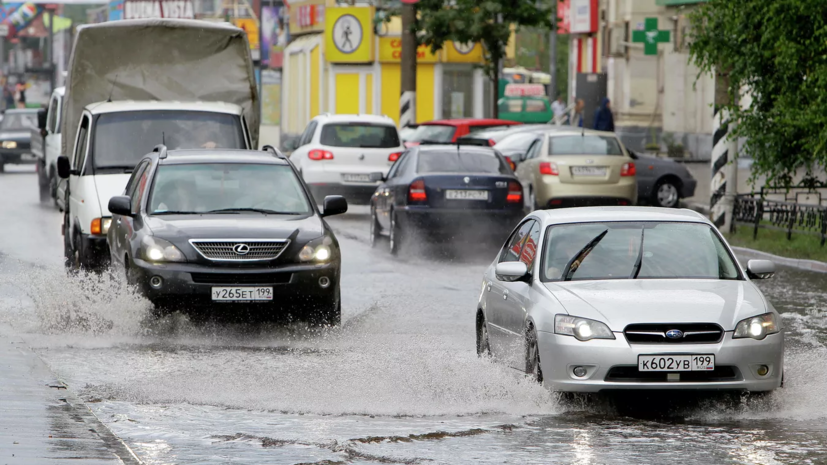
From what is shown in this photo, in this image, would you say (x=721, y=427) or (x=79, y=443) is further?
(x=721, y=427)

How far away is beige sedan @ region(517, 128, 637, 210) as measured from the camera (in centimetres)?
2423

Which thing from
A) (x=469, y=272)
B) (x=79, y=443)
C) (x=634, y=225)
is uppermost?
(x=634, y=225)

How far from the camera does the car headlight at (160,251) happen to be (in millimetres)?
11852

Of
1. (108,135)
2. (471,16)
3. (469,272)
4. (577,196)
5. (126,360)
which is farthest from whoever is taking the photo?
Answer: (471,16)

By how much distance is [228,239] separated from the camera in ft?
38.9

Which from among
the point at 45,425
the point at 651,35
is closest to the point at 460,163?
the point at 45,425

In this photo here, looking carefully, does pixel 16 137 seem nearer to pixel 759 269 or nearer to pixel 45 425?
pixel 759 269

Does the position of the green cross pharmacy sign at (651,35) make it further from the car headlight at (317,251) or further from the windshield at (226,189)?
the car headlight at (317,251)

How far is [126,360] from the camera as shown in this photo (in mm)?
10562

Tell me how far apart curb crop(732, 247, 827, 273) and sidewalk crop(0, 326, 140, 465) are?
10.6 m

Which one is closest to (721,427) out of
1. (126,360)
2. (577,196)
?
(126,360)

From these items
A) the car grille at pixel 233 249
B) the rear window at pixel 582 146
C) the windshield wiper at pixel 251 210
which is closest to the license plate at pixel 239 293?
the car grille at pixel 233 249

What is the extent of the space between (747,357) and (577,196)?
15895 mm

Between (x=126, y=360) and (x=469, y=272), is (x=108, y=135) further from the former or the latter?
(x=126, y=360)
